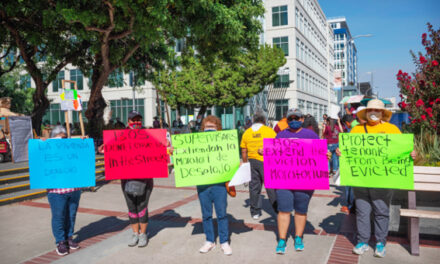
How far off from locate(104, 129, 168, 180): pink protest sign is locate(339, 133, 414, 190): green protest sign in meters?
2.46

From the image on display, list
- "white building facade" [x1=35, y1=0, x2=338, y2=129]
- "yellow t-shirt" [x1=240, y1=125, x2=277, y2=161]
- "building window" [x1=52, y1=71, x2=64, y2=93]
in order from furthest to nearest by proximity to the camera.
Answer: "building window" [x1=52, y1=71, x2=64, y2=93] < "white building facade" [x1=35, y1=0, x2=338, y2=129] < "yellow t-shirt" [x1=240, y1=125, x2=277, y2=161]

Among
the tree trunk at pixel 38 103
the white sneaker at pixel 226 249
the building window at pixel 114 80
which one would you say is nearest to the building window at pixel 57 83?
the building window at pixel 114 80

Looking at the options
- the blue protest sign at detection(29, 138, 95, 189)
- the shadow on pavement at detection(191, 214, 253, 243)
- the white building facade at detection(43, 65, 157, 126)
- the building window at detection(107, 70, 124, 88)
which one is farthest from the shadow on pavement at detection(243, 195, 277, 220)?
the white building facade at detection(43, 65, 157, 126)

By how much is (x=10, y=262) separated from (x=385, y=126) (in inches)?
203

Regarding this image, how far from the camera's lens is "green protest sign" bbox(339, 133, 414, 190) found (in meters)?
4.28

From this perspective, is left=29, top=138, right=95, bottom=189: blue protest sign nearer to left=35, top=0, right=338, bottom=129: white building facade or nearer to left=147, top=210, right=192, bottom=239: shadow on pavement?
left=147, top=210, right=192, bottom=239: shadow on pavement

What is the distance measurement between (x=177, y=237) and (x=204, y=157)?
140cm

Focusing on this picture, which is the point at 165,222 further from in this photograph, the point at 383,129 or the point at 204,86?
the point at 204,86

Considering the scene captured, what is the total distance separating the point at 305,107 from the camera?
5025 centimetres

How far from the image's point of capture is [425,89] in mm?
7891

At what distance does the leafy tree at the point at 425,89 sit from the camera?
7.49m

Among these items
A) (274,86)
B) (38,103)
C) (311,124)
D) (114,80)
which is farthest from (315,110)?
(311,124)

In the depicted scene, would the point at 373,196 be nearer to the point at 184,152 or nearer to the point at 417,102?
the point at 184,152

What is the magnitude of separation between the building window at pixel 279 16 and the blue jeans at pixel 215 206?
42147 mm
